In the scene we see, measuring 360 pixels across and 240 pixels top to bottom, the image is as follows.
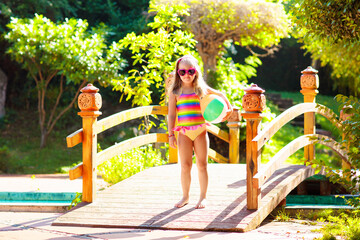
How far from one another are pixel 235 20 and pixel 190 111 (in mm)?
8250

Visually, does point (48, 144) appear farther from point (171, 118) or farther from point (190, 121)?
point (190, 121)

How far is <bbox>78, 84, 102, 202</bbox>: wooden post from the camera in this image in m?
6.32

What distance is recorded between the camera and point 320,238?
4.82m

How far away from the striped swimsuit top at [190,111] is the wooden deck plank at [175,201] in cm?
94

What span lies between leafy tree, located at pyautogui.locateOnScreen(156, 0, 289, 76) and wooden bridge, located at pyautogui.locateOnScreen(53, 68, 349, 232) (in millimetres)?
6092

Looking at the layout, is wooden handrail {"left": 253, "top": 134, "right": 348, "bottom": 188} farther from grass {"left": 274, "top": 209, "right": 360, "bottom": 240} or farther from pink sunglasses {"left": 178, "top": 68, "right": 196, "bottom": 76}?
pink sunglasses {"left": 178, "top": 68, "right": 196, "bottom": 76}

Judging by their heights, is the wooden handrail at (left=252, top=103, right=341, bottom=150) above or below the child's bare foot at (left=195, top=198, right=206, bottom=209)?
above

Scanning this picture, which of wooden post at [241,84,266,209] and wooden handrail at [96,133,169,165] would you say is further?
wooden handrail at [96,133,169,165]

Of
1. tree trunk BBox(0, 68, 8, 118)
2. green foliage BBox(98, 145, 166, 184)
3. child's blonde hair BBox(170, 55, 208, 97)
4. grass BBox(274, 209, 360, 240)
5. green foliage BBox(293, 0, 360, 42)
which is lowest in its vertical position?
grass BBox(274, 209, 360, 240)

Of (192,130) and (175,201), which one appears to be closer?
(192,130)

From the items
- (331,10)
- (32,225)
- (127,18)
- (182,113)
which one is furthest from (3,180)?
(127,18)

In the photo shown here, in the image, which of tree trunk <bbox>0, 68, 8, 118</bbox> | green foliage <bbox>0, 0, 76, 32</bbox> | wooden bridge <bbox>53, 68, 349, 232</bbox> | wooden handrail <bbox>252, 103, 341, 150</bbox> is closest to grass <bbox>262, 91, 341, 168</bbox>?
wooden bridge <bbox>53, 68, 349, 232</bbox>

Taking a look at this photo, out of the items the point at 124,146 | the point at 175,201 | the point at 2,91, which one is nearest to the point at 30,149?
the point at 2,91

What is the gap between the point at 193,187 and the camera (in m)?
6.89
